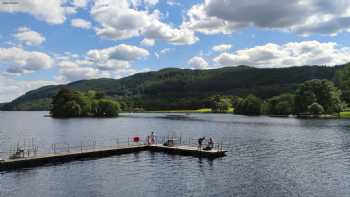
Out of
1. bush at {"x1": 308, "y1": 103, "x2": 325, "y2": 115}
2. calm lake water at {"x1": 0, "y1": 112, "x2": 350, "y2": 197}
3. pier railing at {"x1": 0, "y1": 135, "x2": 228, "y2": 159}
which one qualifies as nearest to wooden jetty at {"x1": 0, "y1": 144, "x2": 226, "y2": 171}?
calm lake water at {"x1": 0, "y1": 112, "x2": 350, "y2": 197}

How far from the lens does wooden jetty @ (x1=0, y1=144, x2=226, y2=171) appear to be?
170ft

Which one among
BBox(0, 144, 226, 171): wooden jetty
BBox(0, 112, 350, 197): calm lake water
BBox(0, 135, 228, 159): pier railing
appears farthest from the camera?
BBox(0, 135, 228, 159): pier railing

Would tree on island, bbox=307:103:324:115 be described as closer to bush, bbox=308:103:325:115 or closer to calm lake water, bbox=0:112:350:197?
bush, bbox=308:103:325:115

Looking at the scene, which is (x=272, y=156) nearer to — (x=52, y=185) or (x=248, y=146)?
(x=248, y=146)

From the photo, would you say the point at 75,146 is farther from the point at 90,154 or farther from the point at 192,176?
the point at 192,176

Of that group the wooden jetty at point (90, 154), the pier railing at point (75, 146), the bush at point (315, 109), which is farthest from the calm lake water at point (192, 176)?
the bush at point (315, 109)

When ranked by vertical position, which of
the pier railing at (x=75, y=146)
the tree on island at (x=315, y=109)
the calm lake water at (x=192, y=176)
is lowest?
the calm lake water at (x=192, y=176)

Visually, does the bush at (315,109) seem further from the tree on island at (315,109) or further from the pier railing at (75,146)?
the pier railing at (75,146)

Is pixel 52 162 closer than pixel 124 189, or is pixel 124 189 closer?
pixel 124 189

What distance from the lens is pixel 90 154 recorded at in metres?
62.2

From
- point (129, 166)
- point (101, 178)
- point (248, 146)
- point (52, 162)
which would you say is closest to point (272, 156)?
point (248, 146)

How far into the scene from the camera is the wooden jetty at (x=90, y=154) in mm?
51938

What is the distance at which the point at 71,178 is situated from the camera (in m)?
44.7

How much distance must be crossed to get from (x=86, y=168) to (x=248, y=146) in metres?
37.2
